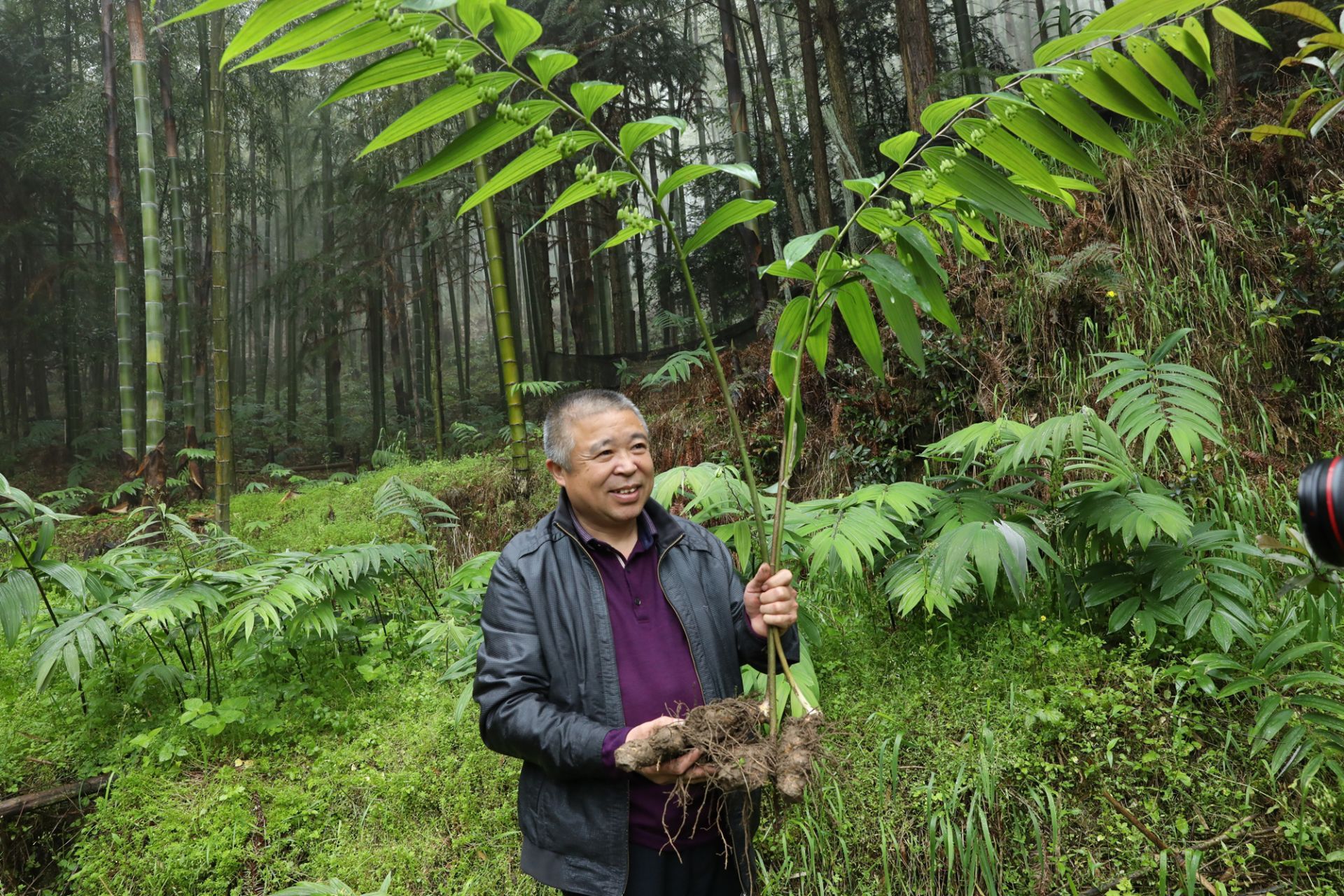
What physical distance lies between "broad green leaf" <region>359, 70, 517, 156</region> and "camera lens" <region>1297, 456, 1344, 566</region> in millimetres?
1289

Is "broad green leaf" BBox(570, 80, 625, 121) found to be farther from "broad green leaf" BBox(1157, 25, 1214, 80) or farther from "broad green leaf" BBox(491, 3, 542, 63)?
"broad green leaf" BBox(1157, 25, 1214, 80)

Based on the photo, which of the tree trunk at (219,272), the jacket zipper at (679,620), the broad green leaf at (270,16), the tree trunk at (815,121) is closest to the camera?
the broad green leaf at (270,16)

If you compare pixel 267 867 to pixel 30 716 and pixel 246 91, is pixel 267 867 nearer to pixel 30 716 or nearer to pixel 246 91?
pixel 30 716

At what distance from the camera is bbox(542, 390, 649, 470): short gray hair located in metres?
1.79

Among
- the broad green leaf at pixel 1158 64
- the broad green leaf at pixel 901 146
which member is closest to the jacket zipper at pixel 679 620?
the broad green leaf at pixel 901 146

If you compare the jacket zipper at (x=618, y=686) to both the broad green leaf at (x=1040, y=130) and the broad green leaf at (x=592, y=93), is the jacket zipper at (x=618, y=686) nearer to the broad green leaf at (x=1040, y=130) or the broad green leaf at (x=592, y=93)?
the broad green leaf at (x=592, y=93)

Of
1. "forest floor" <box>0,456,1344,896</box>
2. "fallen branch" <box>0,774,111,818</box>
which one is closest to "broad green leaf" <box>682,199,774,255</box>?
"forest floor" <box>0,456,1344,896</box>

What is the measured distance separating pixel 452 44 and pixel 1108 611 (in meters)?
3.00

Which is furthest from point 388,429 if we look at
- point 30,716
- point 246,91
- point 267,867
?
point 267,867

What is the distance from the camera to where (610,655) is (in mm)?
1672

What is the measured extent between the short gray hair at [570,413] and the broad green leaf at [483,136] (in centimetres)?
68

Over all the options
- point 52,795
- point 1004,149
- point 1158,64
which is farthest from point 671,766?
point 52,795

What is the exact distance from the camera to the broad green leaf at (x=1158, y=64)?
4.42 feet

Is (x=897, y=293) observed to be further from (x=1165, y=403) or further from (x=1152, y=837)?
(x=1152, y=837)
